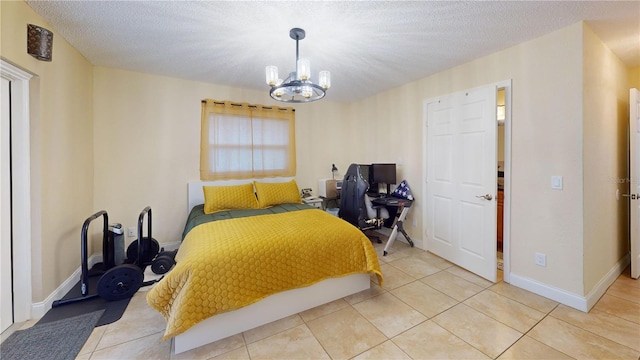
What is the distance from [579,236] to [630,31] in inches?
72.9

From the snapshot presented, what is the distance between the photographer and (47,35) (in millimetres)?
1976

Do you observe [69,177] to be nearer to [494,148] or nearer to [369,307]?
[369,307]

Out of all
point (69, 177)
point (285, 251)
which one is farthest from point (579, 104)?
point (69, 177)

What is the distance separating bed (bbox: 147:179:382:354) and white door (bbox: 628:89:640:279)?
271 cm

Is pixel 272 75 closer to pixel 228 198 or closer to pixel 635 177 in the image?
pixel 228 198

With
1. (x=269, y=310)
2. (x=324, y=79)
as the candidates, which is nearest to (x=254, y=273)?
(x=269, y=310)

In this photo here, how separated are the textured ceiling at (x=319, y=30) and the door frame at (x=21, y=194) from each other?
72 cm

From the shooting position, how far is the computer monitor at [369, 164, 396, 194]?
3.80m

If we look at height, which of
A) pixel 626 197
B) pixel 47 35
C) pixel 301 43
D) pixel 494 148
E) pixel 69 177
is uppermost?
pixel 301 43

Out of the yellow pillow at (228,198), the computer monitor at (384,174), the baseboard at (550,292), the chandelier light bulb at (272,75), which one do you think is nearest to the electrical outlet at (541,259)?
the baseboard at (550,292)

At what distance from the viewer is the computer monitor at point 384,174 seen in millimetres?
3801

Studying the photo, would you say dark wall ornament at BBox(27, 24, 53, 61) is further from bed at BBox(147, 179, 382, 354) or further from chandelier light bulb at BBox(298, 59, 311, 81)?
chandelier light bulb at BBox(298, 59, 311, 81)

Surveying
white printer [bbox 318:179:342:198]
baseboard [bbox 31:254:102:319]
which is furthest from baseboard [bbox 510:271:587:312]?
baseboard [bbox 31:254:102:319]

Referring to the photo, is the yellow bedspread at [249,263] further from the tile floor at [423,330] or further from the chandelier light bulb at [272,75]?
the chandelier light bulb at [272,75]
